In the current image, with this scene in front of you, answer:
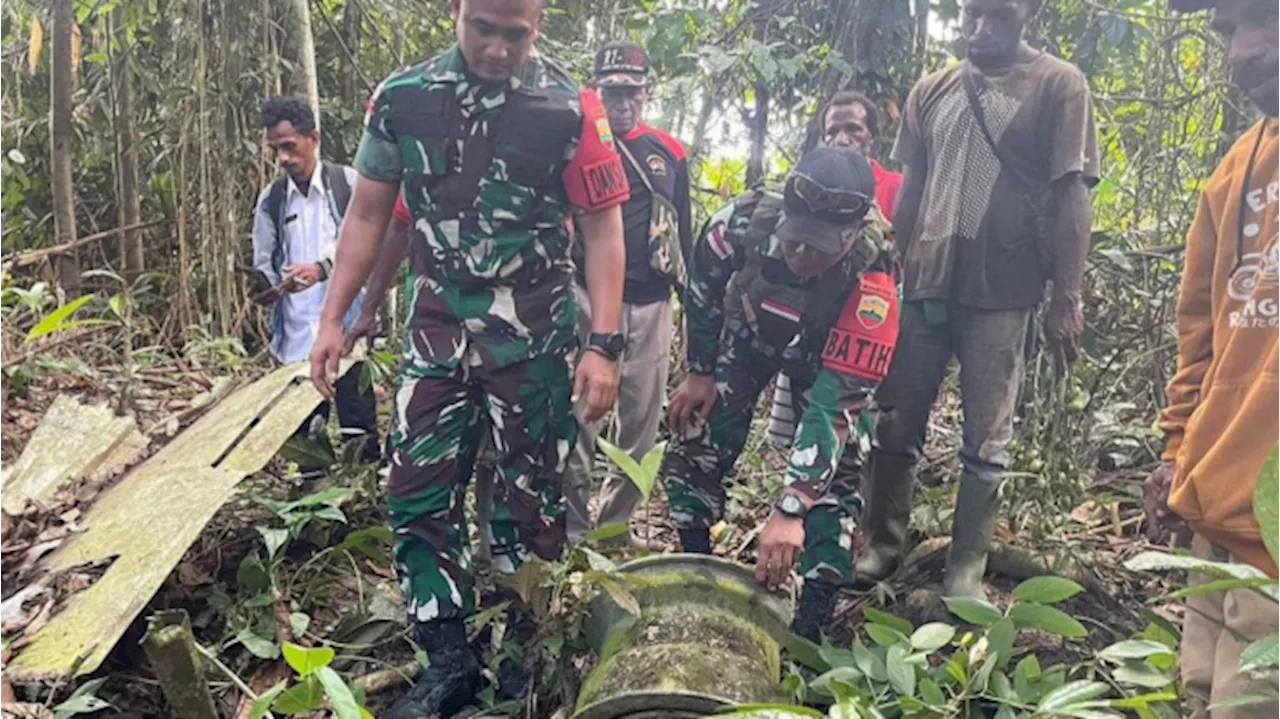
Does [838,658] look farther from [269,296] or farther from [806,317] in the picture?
[269,296]

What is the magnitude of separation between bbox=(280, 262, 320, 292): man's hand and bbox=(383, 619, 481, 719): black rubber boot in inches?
76.8

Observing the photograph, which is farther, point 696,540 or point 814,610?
point 696,540

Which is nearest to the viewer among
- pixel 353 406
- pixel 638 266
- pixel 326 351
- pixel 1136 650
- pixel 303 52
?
pixel 1136 650

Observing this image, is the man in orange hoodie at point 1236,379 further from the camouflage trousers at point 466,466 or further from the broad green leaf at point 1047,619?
the camouflage trousers at point 466,466

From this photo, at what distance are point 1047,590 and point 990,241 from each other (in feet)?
4.25

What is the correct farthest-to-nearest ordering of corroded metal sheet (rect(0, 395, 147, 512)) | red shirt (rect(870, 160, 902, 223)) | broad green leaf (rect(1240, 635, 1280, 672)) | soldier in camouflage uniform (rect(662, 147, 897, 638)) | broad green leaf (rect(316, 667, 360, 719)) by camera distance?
red shirt (rect(870, 160, 902, 223))
corroded metal sheet (rect(0, 395, 147, 512))
soldier in camouflage uniform (rect(662, 147, 897, 638))
broad green leaf (rect(316, 667, 360, 719))
broad green leaf (rect(1240, 635, 1280, 672))

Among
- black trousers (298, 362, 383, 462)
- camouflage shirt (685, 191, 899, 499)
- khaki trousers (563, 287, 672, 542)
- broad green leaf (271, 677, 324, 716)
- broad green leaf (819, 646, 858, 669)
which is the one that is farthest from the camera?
black trousers (298, 362, 383, 462)

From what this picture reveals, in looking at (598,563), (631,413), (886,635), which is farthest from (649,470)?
(631,413)

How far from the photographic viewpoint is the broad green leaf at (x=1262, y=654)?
1.32 m

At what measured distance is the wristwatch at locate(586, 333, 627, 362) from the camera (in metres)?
2.60

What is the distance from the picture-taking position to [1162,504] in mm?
2070

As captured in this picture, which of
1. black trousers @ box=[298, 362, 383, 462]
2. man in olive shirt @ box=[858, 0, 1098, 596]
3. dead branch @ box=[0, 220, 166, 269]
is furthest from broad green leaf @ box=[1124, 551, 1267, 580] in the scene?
dead branch @ box=[0, 220, 166, 269]

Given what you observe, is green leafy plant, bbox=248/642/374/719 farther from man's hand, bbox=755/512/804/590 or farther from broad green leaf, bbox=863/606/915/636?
broad green leaf, bbox=863/606/915/636

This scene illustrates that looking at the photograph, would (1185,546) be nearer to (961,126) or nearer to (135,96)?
(961,126)
